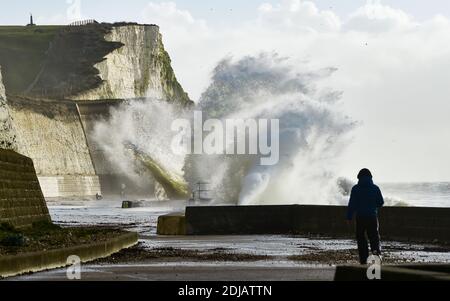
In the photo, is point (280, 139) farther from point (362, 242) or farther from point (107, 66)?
point (107, 66)

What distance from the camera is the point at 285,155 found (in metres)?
67.4

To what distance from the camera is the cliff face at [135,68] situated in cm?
16112

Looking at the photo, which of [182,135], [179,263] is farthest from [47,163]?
[179,263]

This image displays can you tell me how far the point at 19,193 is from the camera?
25.5m

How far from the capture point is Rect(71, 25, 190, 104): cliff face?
161m

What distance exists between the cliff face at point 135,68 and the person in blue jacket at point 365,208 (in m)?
141

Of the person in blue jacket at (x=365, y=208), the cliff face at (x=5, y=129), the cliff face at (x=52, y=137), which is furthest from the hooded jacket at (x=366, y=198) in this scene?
the cliff face at (x=52, y=137)

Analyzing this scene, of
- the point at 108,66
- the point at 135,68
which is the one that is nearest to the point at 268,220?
the point at 108,66

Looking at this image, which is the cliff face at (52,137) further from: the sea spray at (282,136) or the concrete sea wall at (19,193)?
the concrete sea wall at (19,193)

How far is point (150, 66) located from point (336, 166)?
103907mm

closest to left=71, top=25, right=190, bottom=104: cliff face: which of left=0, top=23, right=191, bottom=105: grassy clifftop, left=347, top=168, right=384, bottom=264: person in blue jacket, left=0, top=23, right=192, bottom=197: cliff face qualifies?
left=0, top=23, right=191, bottom=105: grassy clifftop

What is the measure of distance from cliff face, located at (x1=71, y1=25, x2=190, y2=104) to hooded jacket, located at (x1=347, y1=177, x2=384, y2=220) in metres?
141

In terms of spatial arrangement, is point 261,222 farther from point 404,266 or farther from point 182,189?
point 182,189
